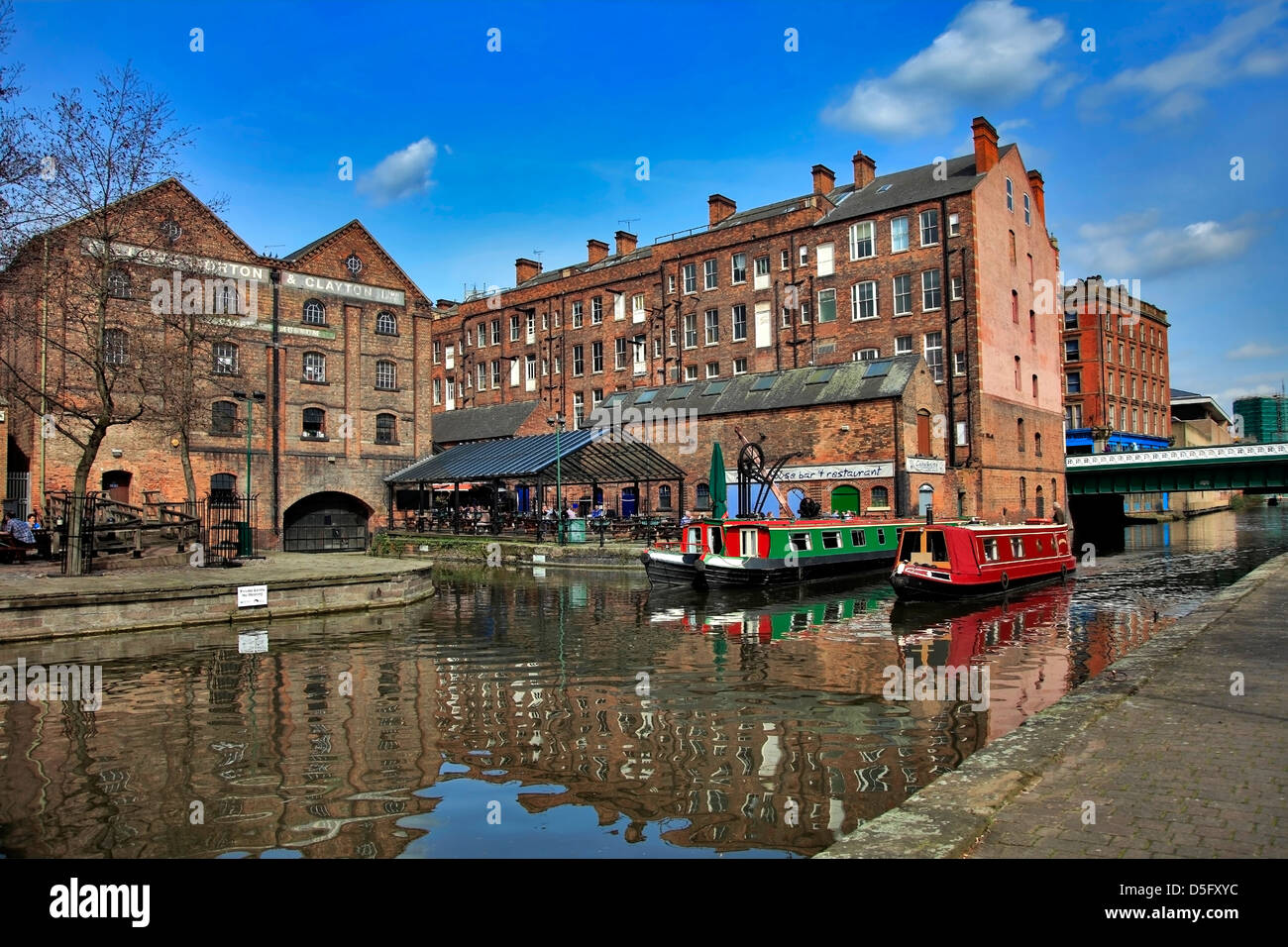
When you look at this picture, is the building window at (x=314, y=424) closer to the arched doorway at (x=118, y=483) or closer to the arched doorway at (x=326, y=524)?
the arched doorway at (x=326, y=524)

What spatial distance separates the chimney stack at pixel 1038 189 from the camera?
145 feet

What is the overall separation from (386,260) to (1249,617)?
32577mm

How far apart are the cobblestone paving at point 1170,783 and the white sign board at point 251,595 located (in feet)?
45.9

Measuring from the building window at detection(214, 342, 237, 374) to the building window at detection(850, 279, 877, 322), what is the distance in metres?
27.0

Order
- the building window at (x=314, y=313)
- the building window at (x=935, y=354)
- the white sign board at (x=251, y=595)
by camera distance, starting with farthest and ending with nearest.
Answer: the building window at (x=935, y=354)
the building window at (x=314, y=313)
the white sign board at (x=251, y=595)

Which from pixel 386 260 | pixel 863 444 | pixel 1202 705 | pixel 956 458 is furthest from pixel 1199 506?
pixel 1202 705

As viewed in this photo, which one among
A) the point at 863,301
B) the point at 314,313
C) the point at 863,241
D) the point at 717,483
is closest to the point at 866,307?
the point at 863,301

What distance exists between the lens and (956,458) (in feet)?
119

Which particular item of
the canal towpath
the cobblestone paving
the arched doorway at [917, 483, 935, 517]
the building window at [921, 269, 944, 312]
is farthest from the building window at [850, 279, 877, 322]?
the cobblestone paving

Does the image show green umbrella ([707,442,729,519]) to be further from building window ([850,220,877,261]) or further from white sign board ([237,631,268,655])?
building window ([850,220,877,261])

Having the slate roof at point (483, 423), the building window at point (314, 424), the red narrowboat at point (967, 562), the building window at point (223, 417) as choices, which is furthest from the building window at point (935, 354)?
the building window at point (223, 417)

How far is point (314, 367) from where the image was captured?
112ft

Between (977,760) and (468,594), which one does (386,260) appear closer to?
(468,594)

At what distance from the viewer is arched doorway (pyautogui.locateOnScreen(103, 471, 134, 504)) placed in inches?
1115
